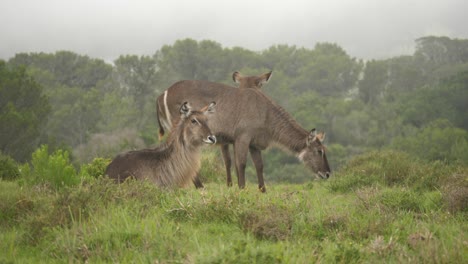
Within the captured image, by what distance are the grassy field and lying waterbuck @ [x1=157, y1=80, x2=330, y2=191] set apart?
324 centimetres

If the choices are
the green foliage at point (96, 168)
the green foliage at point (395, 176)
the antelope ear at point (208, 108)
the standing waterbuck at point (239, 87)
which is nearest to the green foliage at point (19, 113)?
the standing waterbuck at point (239, 87)

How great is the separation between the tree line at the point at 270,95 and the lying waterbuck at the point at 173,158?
25.4m

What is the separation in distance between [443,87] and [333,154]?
1296cm

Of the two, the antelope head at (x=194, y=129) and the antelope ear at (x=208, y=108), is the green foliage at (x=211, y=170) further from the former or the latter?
the antelope head at (x=194, y=129)

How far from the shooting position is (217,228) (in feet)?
16.1

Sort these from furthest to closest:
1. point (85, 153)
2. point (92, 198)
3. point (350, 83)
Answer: point (350, 83) → point (85, 153) → point (92, 198)

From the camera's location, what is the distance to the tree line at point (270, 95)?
35.1 metres

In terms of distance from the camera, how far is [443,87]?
49.8 meters

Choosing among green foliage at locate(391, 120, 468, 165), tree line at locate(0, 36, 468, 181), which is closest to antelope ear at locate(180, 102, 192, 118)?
tree line at locate(0, 36, 468, 181)

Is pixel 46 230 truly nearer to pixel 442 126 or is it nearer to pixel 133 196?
pixel 133 196

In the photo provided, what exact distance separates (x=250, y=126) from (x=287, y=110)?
5230 centimetres

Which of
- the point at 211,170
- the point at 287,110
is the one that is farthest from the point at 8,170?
the point at 287,110

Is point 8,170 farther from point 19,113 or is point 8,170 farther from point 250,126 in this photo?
point 19,113

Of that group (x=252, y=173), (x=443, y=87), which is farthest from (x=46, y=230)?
(x=443, y=87)
